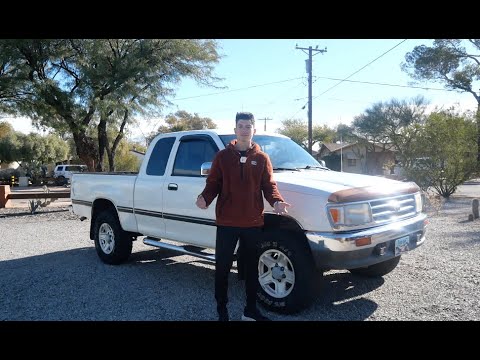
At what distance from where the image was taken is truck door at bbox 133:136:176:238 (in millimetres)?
5750

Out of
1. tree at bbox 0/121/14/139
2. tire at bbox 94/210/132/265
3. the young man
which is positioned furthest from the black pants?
tree at bbox 0/121/14/139

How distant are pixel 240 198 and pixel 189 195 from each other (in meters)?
1.51

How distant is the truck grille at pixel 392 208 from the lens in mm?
4266

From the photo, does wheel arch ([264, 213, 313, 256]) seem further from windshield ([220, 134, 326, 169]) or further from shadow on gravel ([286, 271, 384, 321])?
windshield ([220, 134, 326, 169])

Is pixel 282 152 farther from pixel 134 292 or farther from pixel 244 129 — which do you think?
pixel 134 292

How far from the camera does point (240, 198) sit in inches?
153

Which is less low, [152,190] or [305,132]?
[305,132]

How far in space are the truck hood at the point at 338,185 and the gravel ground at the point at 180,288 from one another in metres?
1.19

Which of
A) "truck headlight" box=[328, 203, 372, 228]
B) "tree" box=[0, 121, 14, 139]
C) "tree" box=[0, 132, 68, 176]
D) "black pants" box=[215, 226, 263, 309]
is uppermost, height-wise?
"tree" box=[0, 121, 14, 139]

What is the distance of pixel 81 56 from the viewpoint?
1702cm

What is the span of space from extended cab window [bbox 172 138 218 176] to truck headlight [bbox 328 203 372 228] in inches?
71.9

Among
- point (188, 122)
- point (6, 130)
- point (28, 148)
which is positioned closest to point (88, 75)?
point (28, 148)
